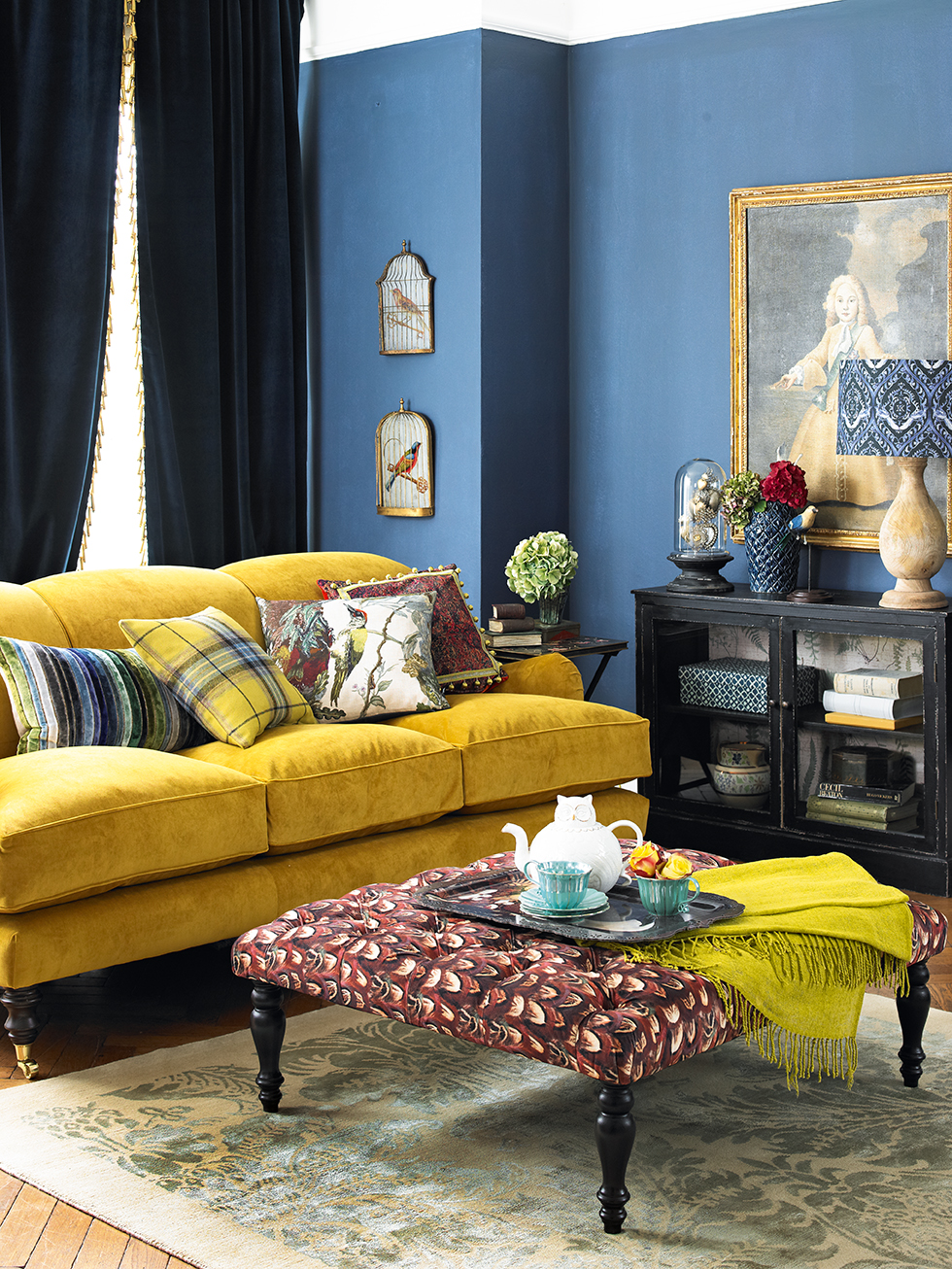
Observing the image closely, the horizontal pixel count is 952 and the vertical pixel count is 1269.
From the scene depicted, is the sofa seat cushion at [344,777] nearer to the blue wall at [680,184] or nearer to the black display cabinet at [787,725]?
the black display cabinet at [787,725]

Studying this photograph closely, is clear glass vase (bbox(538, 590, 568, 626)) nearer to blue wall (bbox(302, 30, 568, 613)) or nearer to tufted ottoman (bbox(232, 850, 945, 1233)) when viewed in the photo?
blue wall (bbox(302, 30, 568, 613))

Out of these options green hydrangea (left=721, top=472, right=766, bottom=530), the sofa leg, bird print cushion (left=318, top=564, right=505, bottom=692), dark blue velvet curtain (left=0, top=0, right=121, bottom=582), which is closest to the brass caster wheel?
the sofa leg

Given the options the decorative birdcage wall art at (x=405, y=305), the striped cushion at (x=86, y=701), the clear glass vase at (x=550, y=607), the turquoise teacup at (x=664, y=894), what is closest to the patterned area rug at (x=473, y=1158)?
the turquoise teacup at (x=664, y=894)

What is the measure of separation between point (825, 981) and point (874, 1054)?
1.84 feet

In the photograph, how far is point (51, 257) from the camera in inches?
184

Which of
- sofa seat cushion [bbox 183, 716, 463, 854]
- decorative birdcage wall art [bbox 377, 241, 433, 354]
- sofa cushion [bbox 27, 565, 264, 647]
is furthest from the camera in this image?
decorative birdcage wall art [bbox 377, 241, 433, 354]

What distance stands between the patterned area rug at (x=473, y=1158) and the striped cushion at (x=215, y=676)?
857 mm

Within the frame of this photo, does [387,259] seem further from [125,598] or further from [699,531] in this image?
[125,598]

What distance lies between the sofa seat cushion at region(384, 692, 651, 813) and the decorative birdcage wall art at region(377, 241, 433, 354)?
1574mm

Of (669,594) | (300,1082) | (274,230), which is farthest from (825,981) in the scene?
(274,230)

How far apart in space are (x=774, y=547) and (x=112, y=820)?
2.32 metres

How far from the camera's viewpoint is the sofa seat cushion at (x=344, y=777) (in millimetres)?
3469

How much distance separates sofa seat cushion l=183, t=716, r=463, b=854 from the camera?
137 inches

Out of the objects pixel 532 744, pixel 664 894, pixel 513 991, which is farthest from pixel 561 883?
pixel 532 744
